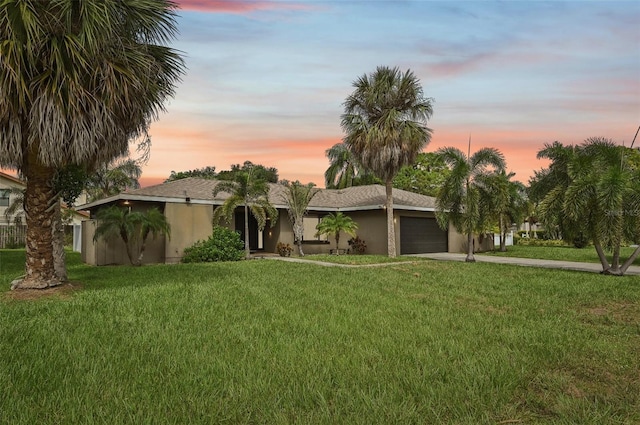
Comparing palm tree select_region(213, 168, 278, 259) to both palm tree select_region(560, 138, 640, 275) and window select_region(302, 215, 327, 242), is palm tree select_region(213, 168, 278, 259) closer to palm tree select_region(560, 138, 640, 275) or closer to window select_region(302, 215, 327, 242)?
window select_region(302, 215, 327, 242)

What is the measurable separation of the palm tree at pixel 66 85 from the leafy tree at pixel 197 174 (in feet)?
133

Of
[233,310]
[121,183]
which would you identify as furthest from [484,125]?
[121,183]

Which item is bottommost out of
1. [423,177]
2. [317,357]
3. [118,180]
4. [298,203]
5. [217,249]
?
[317,357]

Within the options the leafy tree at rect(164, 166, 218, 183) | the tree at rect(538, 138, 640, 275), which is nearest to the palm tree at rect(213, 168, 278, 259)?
the tree at rect(538, 138, 640, 275)

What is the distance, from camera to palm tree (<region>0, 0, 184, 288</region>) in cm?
823

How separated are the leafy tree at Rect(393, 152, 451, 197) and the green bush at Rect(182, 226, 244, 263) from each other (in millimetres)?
28040

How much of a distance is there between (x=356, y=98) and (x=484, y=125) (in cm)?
640

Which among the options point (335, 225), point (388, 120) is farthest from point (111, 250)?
point (388, 120)

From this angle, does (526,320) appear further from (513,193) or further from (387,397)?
(513,193)

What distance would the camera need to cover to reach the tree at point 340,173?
39.8 m

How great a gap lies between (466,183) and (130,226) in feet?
45.6

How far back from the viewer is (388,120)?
1891 cm

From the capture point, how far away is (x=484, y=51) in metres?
11.6

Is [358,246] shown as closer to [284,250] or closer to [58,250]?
[284,250]
